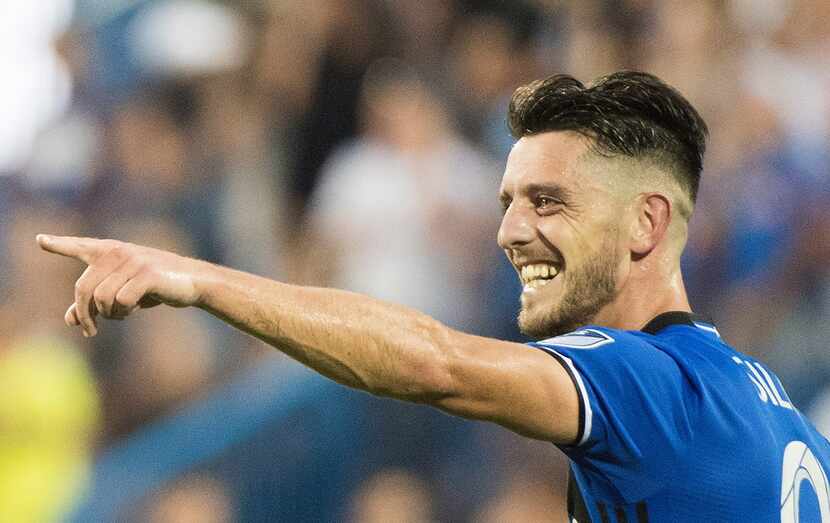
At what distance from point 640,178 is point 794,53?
4236mm

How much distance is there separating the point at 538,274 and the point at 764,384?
0.61m

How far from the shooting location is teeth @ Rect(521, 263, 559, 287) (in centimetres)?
310

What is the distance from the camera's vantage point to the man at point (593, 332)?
7.70ft

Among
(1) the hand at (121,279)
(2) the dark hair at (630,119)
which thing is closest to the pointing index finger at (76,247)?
(1) the hand at (121,279)

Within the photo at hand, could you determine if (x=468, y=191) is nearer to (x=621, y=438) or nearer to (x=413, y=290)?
(x=413, y=290)

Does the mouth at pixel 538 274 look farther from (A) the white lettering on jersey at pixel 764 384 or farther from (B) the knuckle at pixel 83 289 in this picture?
(B) the knuckle at pixel 83 289

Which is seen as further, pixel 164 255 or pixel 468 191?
pixel 468 191

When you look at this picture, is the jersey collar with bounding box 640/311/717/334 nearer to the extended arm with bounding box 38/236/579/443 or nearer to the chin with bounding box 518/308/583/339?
the chin with bounding box 518/308/583/339

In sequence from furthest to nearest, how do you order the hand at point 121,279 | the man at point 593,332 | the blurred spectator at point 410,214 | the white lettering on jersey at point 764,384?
the blurred spectator at point 410,214, the white lettering on jersey at point 764,384, the man at point 593,332, the hand at point 121,279

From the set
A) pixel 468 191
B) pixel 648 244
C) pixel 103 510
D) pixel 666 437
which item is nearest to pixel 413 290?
pixel 468 191

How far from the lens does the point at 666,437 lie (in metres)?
2.52

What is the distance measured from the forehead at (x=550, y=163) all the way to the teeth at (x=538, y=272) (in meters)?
0.19

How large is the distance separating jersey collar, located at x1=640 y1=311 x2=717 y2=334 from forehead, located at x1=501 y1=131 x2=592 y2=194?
364 mm

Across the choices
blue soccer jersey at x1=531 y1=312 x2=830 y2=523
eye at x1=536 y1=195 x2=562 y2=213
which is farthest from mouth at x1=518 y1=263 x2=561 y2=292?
blue soccer jersey at x1=531 y1=312 x2=830 y2=523
